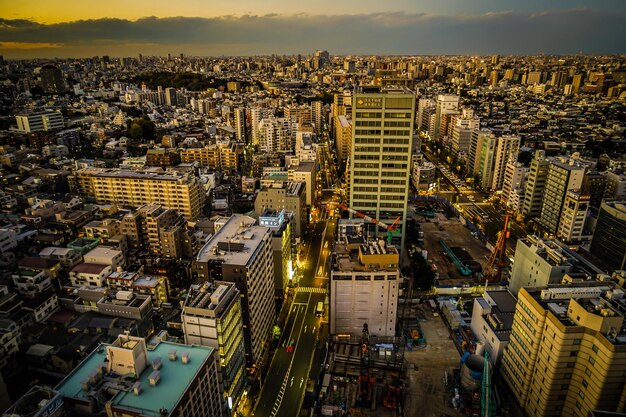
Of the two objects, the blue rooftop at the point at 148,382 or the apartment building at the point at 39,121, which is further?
the apartment building at the point at 39,121

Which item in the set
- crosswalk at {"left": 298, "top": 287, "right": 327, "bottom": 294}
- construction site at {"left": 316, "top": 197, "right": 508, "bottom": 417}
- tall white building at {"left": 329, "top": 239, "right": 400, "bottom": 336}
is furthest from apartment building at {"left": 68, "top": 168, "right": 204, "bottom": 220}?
tall white building at {"left": 329, "top": 239, "right": 400, "bottom": 336}

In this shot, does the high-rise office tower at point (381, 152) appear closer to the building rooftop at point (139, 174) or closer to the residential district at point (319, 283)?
the residential district at point (319, 283)

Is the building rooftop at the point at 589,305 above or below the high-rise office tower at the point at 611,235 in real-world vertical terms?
above

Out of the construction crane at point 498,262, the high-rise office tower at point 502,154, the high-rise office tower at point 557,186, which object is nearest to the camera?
the construction crane at point 498,262

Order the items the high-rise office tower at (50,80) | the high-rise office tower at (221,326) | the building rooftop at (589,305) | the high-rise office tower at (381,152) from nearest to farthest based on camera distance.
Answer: the building rooftop at (589,305) < the high-rise office tower at (221,326) < the high-rise office tower at (381,152) < the high-rise office tower at (50,80)

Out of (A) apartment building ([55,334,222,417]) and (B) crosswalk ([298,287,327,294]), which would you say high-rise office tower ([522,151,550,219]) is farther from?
→ (A) apartment building ([55,334,222,417])

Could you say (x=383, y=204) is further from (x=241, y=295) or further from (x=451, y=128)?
(x=451, y=128)

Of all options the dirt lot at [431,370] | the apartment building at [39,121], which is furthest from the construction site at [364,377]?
the apartment building at [39,121]
